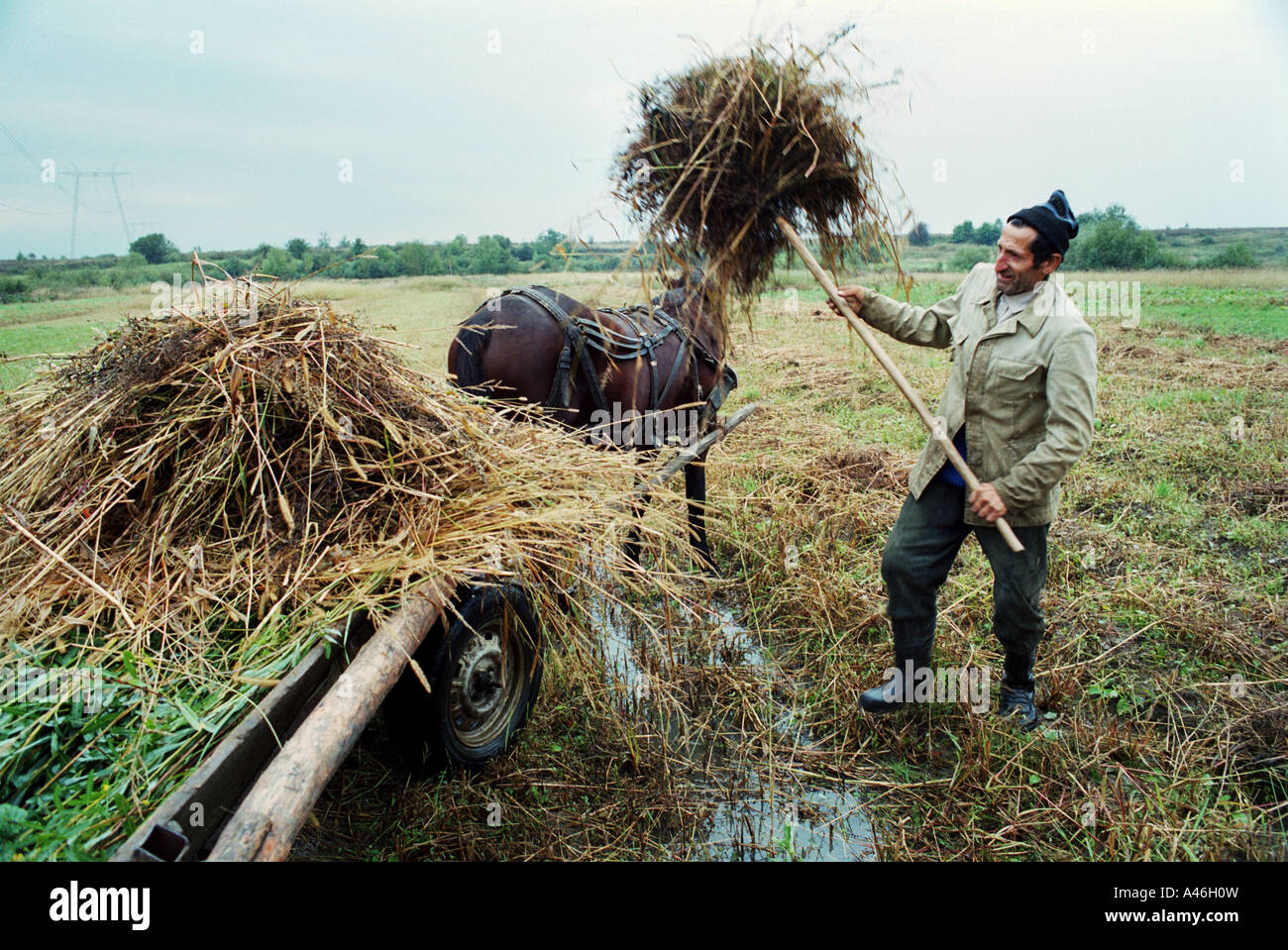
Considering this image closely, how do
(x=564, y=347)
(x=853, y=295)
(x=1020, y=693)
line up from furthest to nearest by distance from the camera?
(x=564, y=347), (x=1020, y=693), (x=853, y=295)

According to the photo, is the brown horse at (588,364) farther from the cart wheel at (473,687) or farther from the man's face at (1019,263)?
the man's face at (1019,263)

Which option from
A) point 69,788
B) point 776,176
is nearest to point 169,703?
point 69,788

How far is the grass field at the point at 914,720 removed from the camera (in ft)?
8.15

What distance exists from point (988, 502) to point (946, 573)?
561mm

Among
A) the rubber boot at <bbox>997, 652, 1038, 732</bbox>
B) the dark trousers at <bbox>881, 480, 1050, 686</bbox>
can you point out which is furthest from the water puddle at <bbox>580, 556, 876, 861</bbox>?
the rubber boot at <bbox>997, 652, 1038, 732</bbox>

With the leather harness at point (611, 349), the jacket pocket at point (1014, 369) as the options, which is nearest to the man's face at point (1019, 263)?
the jacket pocket at point (1014, 369)

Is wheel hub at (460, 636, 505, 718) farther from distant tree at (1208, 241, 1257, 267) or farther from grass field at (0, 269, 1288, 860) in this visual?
distant tree at (1208, 241, 1257, 267)

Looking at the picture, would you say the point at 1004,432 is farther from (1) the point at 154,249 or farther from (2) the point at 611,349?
(1) the point at 154,249

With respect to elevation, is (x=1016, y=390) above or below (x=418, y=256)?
below

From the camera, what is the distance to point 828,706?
3264 millimetres

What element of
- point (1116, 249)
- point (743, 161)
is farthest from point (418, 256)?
point (1116, 249)

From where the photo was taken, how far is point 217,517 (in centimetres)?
209

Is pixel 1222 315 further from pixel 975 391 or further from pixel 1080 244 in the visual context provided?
pixel 1080 244
